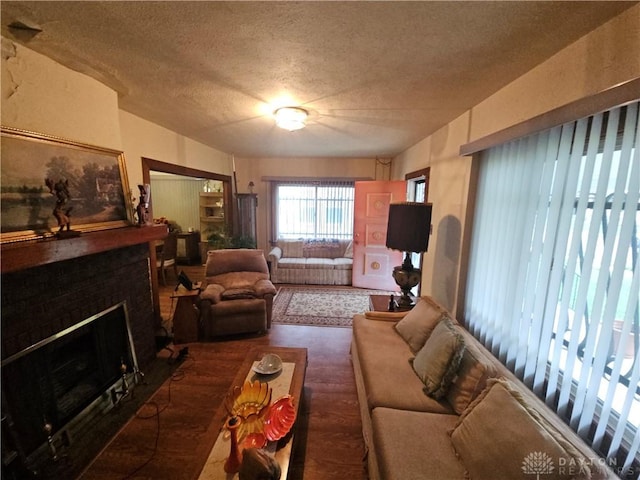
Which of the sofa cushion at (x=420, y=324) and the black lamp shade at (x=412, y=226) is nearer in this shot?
the sofa cushion at (x=420, y=324)

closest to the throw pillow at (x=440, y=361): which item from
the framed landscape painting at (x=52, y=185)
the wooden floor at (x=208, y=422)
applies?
the wooden floor at (x=208, y=422)

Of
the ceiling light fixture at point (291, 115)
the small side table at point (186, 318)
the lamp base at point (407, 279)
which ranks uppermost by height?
A: the ceiling light fixture at point (291, 115)

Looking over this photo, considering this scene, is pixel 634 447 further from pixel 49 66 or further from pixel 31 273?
pixel 49 66

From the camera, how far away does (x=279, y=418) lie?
4.29 ft

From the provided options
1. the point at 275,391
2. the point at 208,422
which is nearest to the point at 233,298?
the point at 208,422

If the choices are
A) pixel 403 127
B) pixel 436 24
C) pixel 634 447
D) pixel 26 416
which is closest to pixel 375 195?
pixel 403 127

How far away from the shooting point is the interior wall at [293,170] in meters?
4.94

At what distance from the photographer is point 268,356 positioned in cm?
180

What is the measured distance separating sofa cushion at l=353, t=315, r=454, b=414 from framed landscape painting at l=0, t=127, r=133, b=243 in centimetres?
211

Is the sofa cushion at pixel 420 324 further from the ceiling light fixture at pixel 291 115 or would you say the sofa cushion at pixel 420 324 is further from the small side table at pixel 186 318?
the small side table at pixel 186 318

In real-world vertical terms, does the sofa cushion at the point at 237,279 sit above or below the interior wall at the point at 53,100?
below

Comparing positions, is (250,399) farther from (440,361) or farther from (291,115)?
(291,115)

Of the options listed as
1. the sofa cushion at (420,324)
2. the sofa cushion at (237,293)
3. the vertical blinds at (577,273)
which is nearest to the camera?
the vertical blinds at (577,273)

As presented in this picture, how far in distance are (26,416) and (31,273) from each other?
32.0 inches
